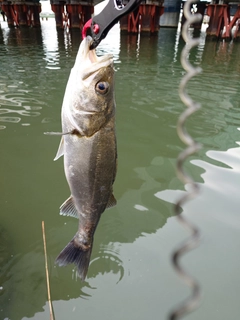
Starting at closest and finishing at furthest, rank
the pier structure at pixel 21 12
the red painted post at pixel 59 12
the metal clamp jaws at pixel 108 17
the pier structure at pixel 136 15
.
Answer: the metal clamp jaws at pixel 108 17, the pier structure at pixel 136 15, the red painted post at pixel 59 12, the pier structure at pixel 21 12

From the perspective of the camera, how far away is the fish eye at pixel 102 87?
197 centimetres

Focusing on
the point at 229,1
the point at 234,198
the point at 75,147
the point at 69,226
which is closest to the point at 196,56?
the point at 229,1

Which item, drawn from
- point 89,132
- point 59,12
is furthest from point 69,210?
point 59,12

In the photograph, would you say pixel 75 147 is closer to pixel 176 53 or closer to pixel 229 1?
pixel 176 53

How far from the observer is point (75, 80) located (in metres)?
2.02

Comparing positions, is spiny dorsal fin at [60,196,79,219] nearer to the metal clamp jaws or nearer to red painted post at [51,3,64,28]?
the metal clamp jaws

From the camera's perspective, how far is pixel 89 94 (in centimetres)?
200

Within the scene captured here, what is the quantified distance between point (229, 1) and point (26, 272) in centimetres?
2508

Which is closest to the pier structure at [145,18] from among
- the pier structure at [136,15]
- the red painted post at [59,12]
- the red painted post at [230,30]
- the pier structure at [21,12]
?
the pier structure at [136,15]

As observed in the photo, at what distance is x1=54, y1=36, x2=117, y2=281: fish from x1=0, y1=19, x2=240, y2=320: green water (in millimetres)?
1143

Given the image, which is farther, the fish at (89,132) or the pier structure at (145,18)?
the pier structure at (145,18)

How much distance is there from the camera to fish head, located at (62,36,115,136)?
1.94m

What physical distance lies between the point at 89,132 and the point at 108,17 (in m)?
0.79

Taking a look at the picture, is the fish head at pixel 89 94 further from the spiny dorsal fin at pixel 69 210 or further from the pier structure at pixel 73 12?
the pier structure at pixel 73 12
